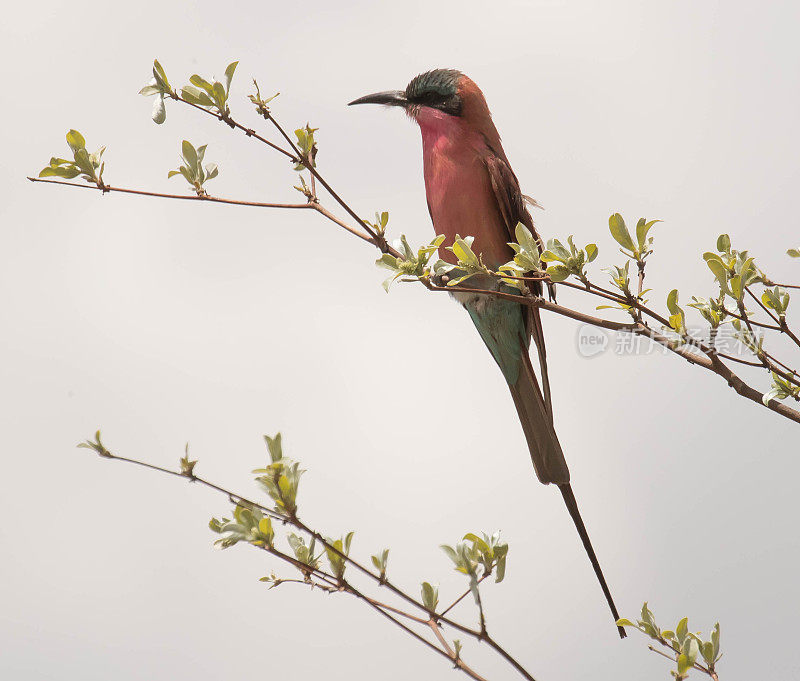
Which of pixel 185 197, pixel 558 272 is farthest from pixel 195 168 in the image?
pixel 558 272

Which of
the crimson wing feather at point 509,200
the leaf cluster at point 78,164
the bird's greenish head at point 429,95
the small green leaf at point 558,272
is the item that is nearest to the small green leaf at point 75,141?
the leaf cluster at point 78,164

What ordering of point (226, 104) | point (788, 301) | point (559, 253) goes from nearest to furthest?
point (559, 253) < point (788, 301) < point (226, 104)

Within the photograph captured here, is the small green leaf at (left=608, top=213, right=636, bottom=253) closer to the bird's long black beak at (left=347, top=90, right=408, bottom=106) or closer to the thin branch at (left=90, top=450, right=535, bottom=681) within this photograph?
the thin branch at (left=90, top=450, right=535, bottom=681)

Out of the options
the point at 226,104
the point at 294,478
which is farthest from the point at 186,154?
the point at 294,478

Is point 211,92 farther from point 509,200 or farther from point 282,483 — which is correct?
point 509,200

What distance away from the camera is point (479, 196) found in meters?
2.96

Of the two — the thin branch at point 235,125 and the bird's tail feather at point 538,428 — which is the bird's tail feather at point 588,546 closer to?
the bird's tail feather at point 538,428

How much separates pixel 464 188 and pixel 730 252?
145 centimetres

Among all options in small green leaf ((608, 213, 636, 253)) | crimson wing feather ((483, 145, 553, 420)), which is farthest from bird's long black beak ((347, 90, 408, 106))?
small green leaf ((608, 213, 636, 253))

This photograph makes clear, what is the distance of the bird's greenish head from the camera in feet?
10.0

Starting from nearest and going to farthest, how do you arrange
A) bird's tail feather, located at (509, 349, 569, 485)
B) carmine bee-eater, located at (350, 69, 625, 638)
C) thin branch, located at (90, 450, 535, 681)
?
thin branch, located at (90, 450, 535, 681), bird's tail feather, located at (509, 349, 569, 485), carmine bee-eater, located at (350, 69, 625, 638)

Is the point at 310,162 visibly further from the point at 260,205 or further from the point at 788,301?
the point at 788,301

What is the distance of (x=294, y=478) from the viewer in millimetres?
1516

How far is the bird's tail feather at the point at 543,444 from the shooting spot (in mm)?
2027
